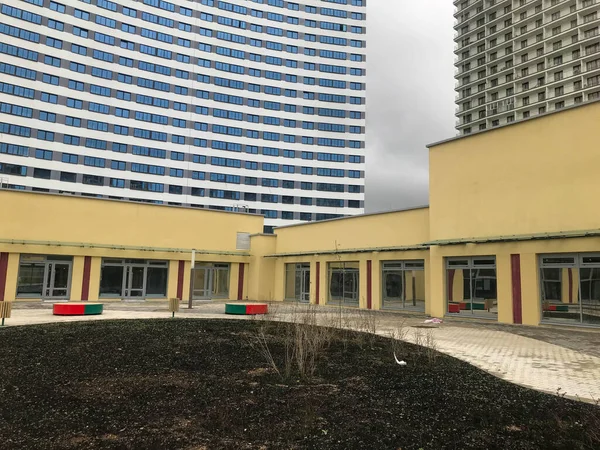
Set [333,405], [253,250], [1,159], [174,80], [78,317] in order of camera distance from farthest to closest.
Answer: [174,80], [1,159], [253,250], [78,317], [333,405]

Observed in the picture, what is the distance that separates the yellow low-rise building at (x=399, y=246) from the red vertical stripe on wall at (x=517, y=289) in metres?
0.04

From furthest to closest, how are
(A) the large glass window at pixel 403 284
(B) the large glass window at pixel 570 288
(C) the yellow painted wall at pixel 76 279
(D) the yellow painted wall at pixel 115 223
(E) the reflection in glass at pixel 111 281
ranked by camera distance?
1. (E) the reflection in glass at pixel 111 281
2. (C) the yellow painted wall at pixel 76 279
3. (D) the yellow painted wall at pixel 115 223
4. (A) the large glass window at pixel 403 284
5. (B) the large glass window at pixel 570 288

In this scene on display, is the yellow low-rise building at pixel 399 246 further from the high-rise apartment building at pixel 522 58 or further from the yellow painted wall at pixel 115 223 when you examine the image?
the high-rise apartment building at pixel 522 58

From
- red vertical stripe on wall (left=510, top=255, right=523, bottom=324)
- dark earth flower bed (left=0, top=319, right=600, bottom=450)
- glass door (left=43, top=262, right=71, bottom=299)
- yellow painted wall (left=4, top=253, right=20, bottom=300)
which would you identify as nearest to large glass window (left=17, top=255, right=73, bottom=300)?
glass door (left=43, top=262, right=71, bottom=299)

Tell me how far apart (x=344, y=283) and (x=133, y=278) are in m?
12.9

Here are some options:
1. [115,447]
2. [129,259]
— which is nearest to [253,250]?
[129,259]

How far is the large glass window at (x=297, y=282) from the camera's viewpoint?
28.0m

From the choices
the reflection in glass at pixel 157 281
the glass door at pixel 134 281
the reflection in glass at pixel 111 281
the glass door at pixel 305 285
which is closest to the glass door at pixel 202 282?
the reflection in glass at pixel 157 281

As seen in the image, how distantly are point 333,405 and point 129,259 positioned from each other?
23220 mm

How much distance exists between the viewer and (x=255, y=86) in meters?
71.0

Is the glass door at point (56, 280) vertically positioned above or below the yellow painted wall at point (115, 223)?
below

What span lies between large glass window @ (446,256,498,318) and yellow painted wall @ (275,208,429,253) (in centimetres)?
→ 251

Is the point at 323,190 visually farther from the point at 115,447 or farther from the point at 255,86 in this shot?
the point at 115,447

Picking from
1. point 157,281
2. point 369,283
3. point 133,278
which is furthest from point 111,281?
point 369,283
